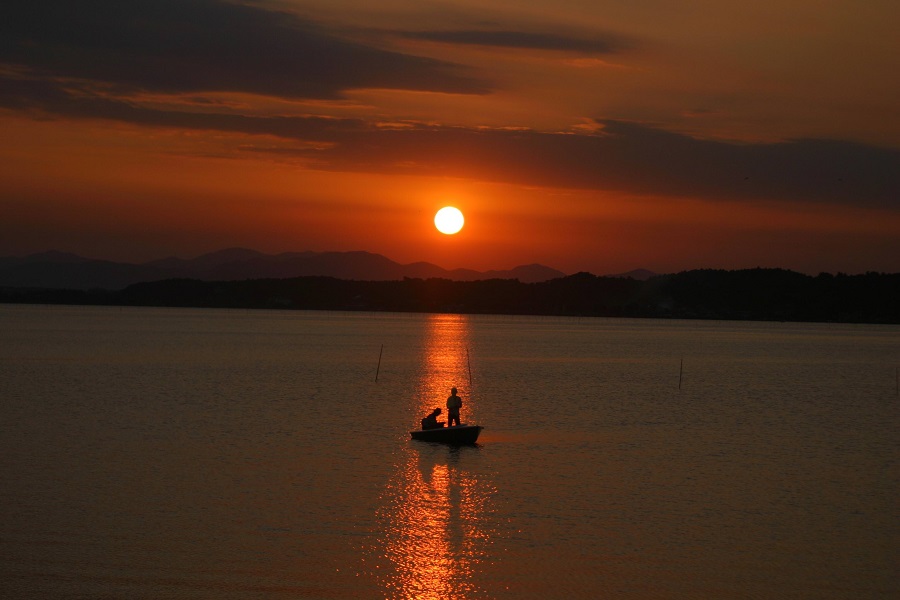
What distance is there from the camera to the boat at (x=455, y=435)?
38031 mm

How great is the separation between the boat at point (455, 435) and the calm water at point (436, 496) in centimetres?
52

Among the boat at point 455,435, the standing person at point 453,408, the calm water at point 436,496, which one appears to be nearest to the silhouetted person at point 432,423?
the boat at point 455,435

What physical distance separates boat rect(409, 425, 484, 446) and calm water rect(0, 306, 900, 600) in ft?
1.70

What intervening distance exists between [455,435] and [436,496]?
31.3 feet

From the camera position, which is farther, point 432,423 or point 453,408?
point 432,423

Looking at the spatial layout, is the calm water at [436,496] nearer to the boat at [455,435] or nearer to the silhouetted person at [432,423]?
the boat at [455,435]

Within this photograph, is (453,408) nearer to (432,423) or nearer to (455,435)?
(432,423)

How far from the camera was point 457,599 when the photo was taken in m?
18.6

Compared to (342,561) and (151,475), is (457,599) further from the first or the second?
(151,475)

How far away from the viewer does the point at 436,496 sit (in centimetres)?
2867

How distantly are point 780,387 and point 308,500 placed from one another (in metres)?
56.0

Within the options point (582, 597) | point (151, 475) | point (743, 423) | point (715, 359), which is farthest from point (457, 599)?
point (715, 359)

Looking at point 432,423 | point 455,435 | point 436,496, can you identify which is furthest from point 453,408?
point 436,496

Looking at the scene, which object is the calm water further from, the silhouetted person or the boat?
the silhouetted person
